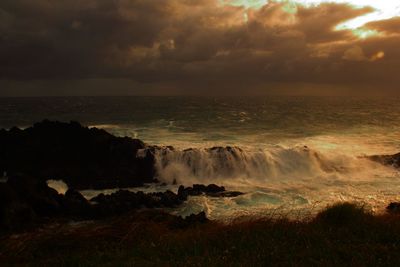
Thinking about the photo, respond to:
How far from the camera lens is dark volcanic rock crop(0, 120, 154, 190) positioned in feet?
100

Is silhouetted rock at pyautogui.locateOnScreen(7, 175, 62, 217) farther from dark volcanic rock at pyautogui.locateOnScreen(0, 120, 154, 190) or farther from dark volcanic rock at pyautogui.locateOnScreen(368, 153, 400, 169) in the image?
dark volcanic rock at pyautogui.locateOnScreen(368, 153, 400, 169)

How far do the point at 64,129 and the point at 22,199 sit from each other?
62.0 feet

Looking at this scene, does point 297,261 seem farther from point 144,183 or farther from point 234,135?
point 234,135

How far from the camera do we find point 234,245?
8.65m

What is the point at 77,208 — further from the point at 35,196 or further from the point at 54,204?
the point at 35,196

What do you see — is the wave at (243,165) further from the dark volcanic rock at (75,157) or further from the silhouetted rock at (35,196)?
the silhouetted rock at (35,196)

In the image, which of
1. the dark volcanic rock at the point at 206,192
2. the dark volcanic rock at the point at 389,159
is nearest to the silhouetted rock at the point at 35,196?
the dark volcanic rock at the point at 206,192

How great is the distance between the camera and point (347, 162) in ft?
119

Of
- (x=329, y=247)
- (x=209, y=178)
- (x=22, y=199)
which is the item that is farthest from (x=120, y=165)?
(x=329, y=247)

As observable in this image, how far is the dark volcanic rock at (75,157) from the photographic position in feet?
100

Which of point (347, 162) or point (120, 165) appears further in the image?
point (347, 162)

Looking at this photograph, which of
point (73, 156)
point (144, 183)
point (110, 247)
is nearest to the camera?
point (110, 247)

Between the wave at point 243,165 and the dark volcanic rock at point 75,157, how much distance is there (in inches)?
82.9

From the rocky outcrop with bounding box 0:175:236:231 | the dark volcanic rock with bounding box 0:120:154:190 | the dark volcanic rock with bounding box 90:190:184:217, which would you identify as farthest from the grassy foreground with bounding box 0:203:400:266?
the dark volcanic rock with bounding box 0:120:154:190
